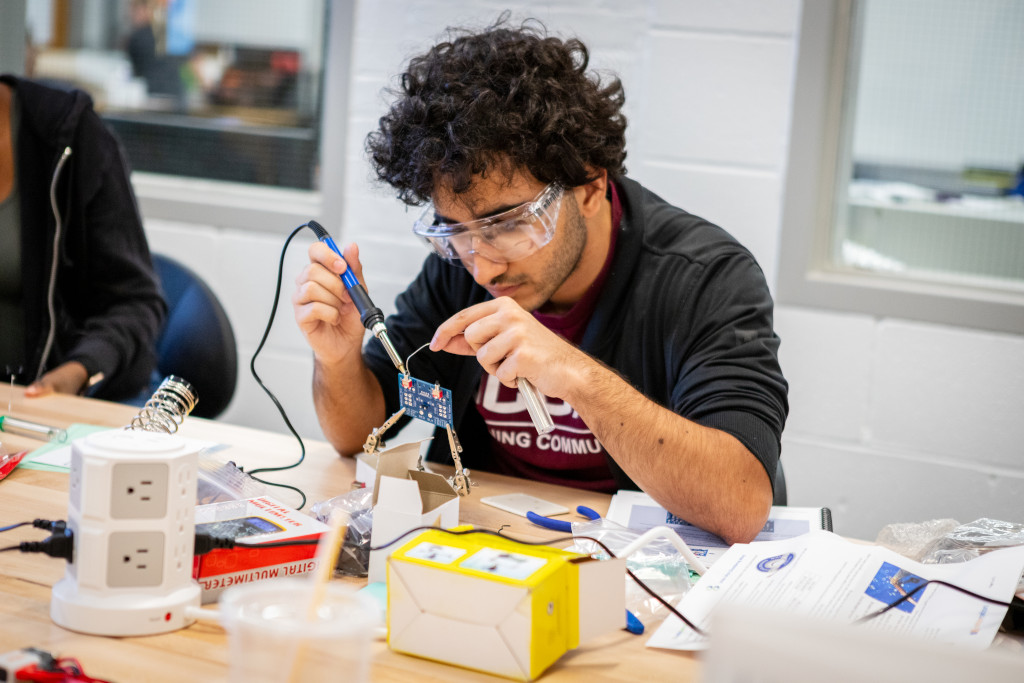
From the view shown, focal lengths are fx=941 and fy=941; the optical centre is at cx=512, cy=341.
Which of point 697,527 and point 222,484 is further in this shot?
point 697,527

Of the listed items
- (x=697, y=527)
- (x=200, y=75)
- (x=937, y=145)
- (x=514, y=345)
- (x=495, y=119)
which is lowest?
(x=697, y=527)

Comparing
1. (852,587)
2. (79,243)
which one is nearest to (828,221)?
(852,587)

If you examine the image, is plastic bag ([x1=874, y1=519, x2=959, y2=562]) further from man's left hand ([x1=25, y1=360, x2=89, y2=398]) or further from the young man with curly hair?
man's left hand ([x1=25, y1=360, x2=89, y2=398])

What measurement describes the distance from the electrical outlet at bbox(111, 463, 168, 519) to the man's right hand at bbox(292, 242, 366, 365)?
2.18ft

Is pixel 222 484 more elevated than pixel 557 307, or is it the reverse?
pixel 557 307

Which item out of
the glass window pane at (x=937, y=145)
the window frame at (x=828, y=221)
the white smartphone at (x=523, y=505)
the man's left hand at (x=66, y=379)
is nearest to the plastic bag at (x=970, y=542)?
the white smartphone at (x=523, y=505)

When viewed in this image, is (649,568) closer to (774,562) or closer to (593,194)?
(774,562)

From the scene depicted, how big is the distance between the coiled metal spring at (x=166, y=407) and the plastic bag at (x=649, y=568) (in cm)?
62

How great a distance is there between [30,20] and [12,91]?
4.28 feet

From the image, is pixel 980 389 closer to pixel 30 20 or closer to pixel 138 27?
pixel 138 27

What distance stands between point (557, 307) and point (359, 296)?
0.42 metres

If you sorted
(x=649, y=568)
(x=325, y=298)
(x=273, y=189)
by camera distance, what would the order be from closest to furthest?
(x=649, y=568) < (x=325, y=298) < (x=273, y=189)

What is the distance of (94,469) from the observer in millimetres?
844

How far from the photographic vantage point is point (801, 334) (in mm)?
2348
